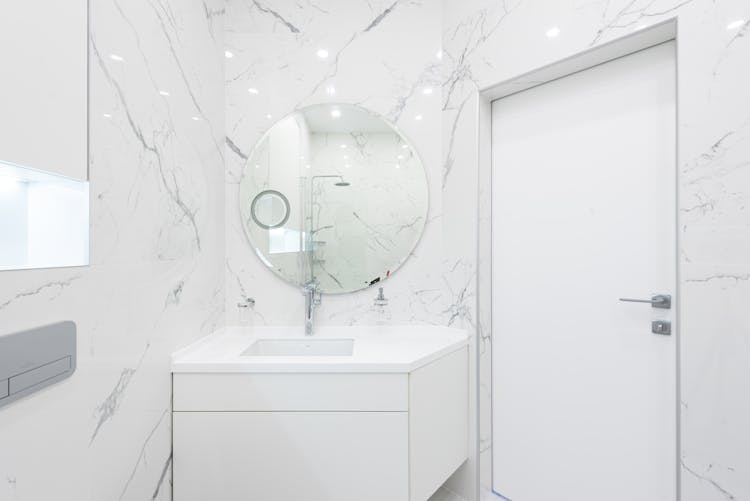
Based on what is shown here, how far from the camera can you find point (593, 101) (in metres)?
1.40

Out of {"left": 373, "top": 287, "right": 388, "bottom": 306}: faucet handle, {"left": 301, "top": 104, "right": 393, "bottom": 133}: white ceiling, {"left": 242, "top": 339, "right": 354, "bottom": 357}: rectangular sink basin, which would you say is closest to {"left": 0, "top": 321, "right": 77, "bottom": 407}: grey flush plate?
{"left": 242, "top": 339, "right": 354, "bottom": 357}: rectangular sink basin

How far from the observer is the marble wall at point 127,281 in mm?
784

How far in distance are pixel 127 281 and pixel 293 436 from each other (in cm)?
76

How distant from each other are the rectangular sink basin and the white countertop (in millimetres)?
28

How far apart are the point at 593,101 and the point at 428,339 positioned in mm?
1194

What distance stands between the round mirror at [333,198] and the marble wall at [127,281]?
0.29 m

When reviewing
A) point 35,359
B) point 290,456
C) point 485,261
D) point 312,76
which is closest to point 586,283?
point 485,261

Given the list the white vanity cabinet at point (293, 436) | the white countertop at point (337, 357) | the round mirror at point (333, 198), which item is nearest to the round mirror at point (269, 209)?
the round mirror at point (333, 198)

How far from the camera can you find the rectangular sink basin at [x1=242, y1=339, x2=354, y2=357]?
1.73 metres

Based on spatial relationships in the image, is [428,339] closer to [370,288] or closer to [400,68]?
[370,288]

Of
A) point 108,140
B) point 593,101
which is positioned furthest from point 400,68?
point 108,140

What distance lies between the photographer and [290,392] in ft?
4.31

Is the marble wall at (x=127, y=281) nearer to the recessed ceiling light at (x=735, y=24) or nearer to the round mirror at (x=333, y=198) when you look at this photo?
the round mirror at (x=333, y=198)

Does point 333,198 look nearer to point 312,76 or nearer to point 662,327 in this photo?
point 312,76
